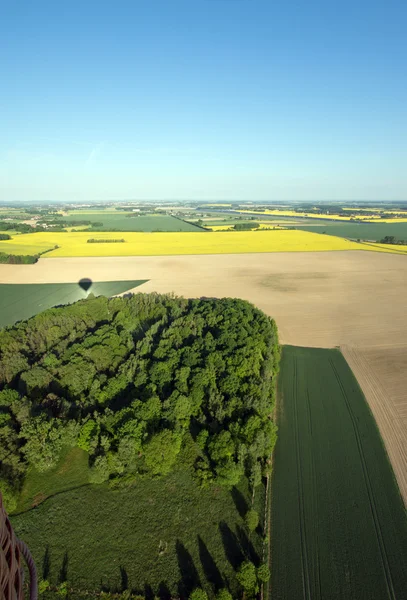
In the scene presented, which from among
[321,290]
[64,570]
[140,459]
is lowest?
[64,570]

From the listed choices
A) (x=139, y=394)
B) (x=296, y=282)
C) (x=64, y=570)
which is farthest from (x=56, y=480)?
(x=296, y=282)

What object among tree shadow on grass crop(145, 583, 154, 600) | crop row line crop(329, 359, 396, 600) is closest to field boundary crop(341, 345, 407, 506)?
crop row line crop(329, 359, 396, 600)

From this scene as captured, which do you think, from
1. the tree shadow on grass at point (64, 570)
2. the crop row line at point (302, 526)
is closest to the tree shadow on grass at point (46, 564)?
the tree shadow on grass at point (64, 570)

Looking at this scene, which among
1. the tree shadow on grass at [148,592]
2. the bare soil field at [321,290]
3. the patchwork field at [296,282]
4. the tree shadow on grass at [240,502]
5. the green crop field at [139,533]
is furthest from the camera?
the patchwork field at [296,282]

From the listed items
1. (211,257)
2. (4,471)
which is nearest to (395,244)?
(211,257)

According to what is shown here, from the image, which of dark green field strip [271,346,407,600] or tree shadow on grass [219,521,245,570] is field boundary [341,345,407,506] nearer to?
dark green field strip [271,346,407,600]

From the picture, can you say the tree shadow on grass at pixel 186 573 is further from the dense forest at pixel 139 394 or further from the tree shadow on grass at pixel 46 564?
the tree shadow on grass at pixel 46 564

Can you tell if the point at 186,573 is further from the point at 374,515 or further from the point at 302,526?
the point at 374,515
